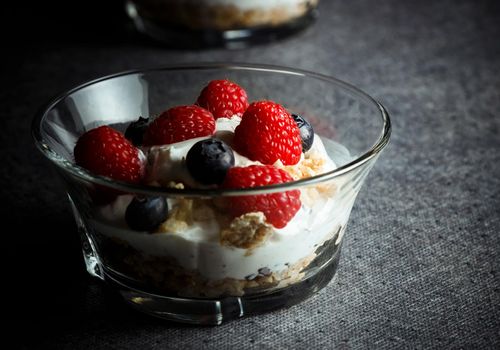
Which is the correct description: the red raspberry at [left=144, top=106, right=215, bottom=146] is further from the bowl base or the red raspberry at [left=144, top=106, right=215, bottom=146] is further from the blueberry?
the bowl base

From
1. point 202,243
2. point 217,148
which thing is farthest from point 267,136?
point 202,243

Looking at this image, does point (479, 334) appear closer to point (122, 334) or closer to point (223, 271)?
point (223, 271)

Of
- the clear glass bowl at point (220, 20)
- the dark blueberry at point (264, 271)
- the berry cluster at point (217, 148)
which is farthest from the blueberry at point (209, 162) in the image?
the clear glass bowl at point (220, 20)

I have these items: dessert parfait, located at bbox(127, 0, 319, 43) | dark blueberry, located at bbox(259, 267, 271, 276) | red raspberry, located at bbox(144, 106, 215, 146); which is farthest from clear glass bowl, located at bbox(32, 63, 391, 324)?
dessert parfait, located at bbox(127, 0, 319, 43)

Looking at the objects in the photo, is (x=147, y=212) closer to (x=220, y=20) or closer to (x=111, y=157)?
(x=111, y=157)

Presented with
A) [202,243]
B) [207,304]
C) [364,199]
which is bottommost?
[364,199]

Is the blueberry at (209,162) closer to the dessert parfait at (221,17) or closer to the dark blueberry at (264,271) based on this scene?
the dark blueberry at (264,271)

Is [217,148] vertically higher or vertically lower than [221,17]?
higher
